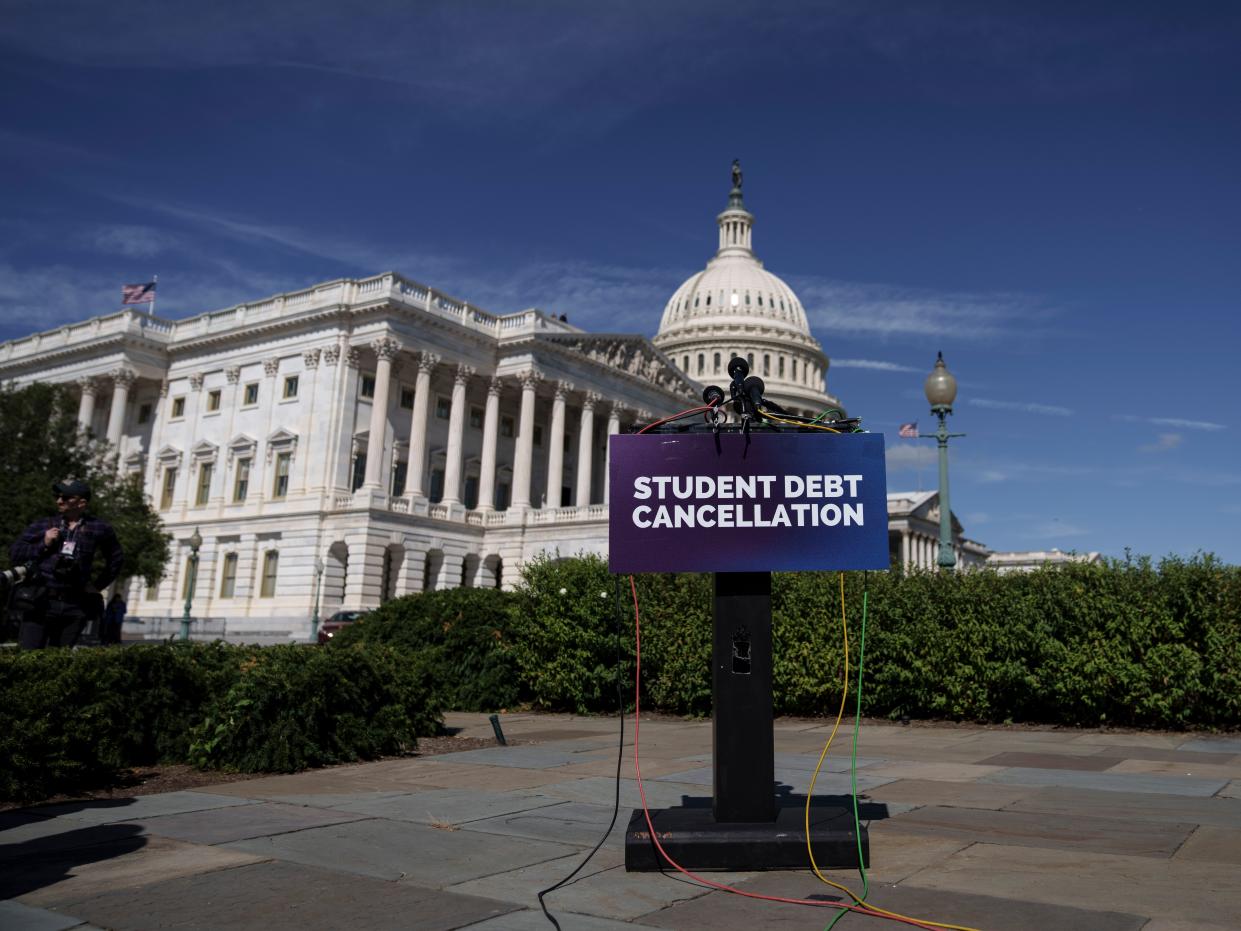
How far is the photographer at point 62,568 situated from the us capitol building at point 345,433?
42.5 m

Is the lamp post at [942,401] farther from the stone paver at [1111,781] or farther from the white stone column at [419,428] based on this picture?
the white stone column at [419,428]

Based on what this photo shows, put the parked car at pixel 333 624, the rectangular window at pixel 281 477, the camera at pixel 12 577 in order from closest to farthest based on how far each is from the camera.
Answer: the camera at pixel 12 577 < the parked car at pixel 333 624 < the rectangular window at pixel 281 477

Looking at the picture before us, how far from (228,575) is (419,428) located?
14913mm

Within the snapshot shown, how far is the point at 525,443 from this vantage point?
6397cm

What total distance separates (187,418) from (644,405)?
3136cm

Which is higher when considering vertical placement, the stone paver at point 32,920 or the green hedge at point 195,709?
the green hedge at point 195,709

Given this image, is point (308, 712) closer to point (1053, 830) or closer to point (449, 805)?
point (449, 805)

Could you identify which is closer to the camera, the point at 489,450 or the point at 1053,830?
the point at 1053,830

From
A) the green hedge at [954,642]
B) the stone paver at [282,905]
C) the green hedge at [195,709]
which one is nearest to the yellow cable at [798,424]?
the stone paver at [282,905]

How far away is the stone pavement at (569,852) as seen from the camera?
5.59m

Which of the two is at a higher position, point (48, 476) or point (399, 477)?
point (399, 477)

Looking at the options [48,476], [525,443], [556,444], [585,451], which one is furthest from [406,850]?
[585,451]

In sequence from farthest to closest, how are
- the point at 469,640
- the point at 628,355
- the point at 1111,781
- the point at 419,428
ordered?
the point at 628,355
the point at 419,428
the point at 469,640
the point at 1111,781

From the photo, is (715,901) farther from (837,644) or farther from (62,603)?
(837,644)
